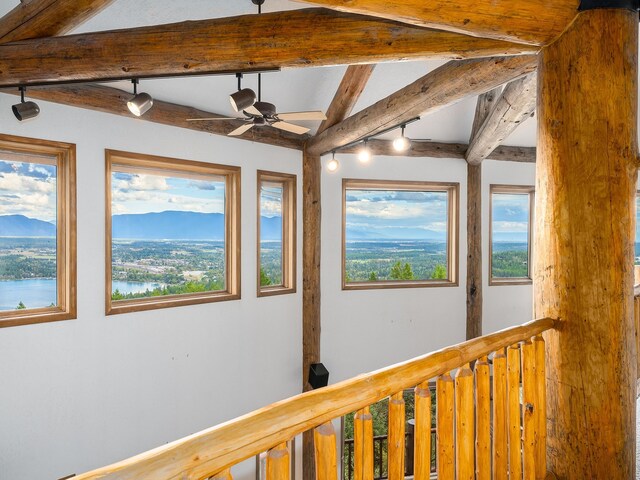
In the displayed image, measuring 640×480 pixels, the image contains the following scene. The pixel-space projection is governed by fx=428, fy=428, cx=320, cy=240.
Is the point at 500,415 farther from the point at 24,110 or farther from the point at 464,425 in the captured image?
the point at 24,110

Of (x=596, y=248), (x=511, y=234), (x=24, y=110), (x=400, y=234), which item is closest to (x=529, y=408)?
(x=596, y=248)

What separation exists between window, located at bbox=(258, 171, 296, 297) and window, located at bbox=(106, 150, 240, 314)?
0.44 metres

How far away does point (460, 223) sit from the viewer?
5887mm

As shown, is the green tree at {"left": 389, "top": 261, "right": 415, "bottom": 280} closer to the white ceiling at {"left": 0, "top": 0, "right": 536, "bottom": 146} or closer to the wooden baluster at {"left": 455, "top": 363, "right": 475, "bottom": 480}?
the white ceiling at {"left": 0, "top": 0, "right": 536, "bottom": 146}

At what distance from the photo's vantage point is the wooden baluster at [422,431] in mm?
1407

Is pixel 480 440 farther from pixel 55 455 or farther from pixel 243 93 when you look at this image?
pixel 55 455

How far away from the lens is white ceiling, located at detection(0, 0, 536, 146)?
10.9 feet

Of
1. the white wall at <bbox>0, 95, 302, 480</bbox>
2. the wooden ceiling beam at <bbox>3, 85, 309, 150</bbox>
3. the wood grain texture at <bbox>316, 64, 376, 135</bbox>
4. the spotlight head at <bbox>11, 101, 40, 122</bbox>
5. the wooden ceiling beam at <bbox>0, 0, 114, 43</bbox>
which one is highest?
the wood grain texture at <bbox>316, 64, 376, 135</bbox>

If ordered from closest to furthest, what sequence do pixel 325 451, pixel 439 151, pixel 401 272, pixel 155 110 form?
pixel 325 451 → pixel 155 110 → pixel 439 151 → pixel 401 272

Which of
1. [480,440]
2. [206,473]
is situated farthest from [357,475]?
[480,440]

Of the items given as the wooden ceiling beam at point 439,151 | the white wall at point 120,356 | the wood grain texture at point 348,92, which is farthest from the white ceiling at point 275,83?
the white wall at point 120,356

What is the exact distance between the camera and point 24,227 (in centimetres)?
351

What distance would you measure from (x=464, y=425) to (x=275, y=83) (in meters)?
3.92

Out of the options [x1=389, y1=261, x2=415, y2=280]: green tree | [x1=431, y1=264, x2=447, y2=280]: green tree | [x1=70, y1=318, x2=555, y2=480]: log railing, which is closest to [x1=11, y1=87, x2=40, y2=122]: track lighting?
[x1=70, y1=318, x2=555, y2=480]: log railing
